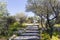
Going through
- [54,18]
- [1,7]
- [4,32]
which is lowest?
[4,32]

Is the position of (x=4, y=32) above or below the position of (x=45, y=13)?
below

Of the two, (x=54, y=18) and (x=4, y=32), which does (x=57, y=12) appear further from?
(x=4, y=32)

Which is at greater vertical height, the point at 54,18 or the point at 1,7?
the point at 1,7

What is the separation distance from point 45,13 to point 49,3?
155 centimetres

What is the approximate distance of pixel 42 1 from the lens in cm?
1989

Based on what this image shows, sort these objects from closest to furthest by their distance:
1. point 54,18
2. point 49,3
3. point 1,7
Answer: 1. point 1,7
2. point 49,3
3. point 54,18

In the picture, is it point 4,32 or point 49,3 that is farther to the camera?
point 4,32

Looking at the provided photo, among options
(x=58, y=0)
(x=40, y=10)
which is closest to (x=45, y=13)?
(x=40, y=10)

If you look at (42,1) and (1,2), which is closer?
(1,2)

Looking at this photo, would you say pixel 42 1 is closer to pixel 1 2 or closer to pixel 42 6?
pixel 42 6

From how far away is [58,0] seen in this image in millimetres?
19734

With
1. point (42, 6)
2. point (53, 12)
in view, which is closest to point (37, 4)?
point (42, 6)

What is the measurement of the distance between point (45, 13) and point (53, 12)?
112cm

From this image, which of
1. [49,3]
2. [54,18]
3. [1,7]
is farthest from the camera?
[54,18]
